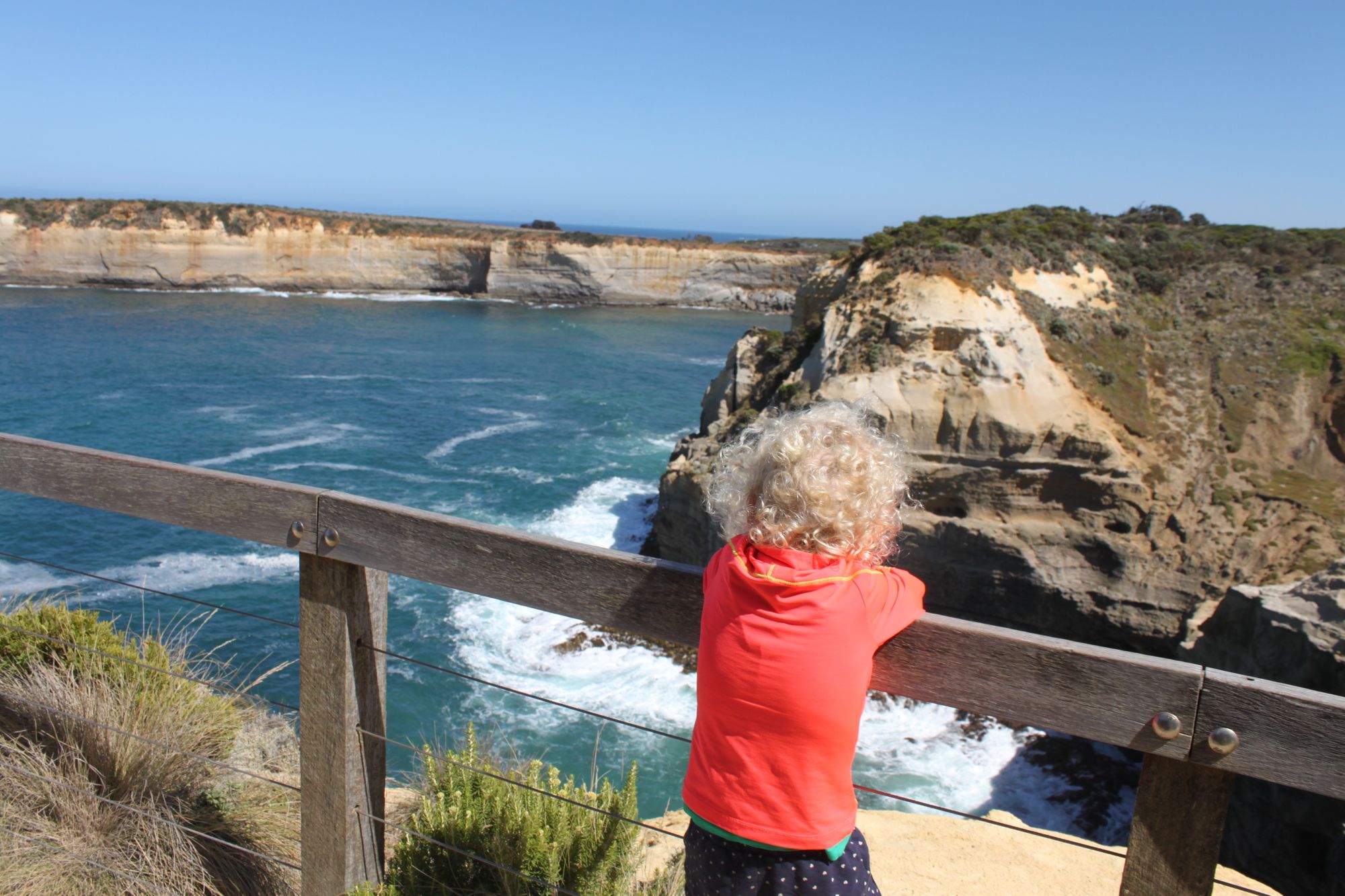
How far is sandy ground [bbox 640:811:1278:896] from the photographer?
3982mm

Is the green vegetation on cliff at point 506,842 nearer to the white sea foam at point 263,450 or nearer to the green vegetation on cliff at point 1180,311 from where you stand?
the green vegetation on cliff at point 1180,311

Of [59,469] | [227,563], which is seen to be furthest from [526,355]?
[59,469]

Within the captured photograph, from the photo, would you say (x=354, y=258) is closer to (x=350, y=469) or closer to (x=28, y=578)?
(x=350, y=469)

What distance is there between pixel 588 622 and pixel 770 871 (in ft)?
2.03

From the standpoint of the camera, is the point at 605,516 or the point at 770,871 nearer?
the point at 770,871

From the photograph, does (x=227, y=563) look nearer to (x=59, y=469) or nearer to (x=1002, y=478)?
(x=1002, y=478)

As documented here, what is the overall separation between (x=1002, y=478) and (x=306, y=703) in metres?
14.8

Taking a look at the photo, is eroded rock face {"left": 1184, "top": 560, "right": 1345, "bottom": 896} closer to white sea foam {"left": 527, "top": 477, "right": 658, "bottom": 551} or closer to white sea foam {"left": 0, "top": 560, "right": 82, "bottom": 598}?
white sea foam {"left": 527, "top": 477, "right": 658, "bottom": 551}

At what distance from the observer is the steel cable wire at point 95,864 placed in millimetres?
2607

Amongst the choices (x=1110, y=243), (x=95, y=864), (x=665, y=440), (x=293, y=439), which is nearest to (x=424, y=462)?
(x=293, y=439)

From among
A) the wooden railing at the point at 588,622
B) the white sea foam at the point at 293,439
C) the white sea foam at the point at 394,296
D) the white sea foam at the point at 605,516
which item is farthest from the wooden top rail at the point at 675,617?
the white sea foam at the point at 394,296

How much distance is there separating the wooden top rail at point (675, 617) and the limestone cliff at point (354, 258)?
63.8 metres

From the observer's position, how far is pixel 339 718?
2291 mm

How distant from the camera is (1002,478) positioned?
15484 millimetres
